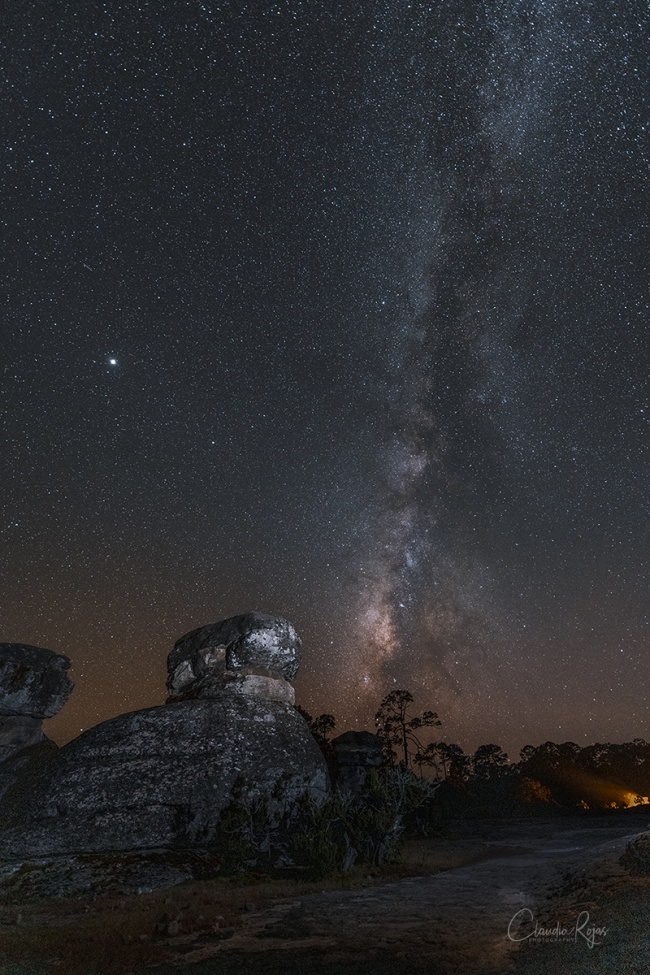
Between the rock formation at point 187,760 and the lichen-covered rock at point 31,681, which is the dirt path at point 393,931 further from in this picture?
the lichen-covered rock at point 31,681

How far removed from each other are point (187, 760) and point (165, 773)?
96 centimetres

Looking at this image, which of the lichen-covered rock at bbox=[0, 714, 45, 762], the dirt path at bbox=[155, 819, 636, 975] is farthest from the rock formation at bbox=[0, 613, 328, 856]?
the dirt path at bbox=[155, 819, 636, 975]

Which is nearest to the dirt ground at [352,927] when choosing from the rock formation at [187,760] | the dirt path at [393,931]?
the dirt path at [393,931]

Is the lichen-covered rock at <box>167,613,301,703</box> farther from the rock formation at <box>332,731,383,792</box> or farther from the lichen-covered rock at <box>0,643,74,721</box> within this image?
the rock formation at <box>332,731,383,792</box>

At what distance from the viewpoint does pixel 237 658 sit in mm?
30469

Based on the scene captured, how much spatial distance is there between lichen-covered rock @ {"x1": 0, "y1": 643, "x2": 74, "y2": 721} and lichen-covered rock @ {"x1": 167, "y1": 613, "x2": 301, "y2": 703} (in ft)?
25.0

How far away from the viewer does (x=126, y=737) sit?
25.9 meters

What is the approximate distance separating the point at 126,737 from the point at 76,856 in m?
6.38

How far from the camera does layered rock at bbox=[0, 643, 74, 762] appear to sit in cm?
3256

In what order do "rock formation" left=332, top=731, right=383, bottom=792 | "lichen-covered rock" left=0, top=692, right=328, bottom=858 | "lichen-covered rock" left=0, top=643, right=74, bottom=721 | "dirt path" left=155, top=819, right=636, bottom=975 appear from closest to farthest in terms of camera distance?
"dirt path" left=155, top=819, right=636, bottom=975, "lichen-covered rock" left=0, top=692, right=328, bottom=858, "lichen-covered rock" left=0, top=643, right=74, bottom=721, "rock formation" left=332, top=731, right=383, bottom=792

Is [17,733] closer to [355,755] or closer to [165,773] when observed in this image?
[165,773]

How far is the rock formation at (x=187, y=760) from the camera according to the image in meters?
22.3

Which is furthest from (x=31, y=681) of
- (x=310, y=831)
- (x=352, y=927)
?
(x=352, y=927)

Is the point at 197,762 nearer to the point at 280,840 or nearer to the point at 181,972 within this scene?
the point at 280,840
